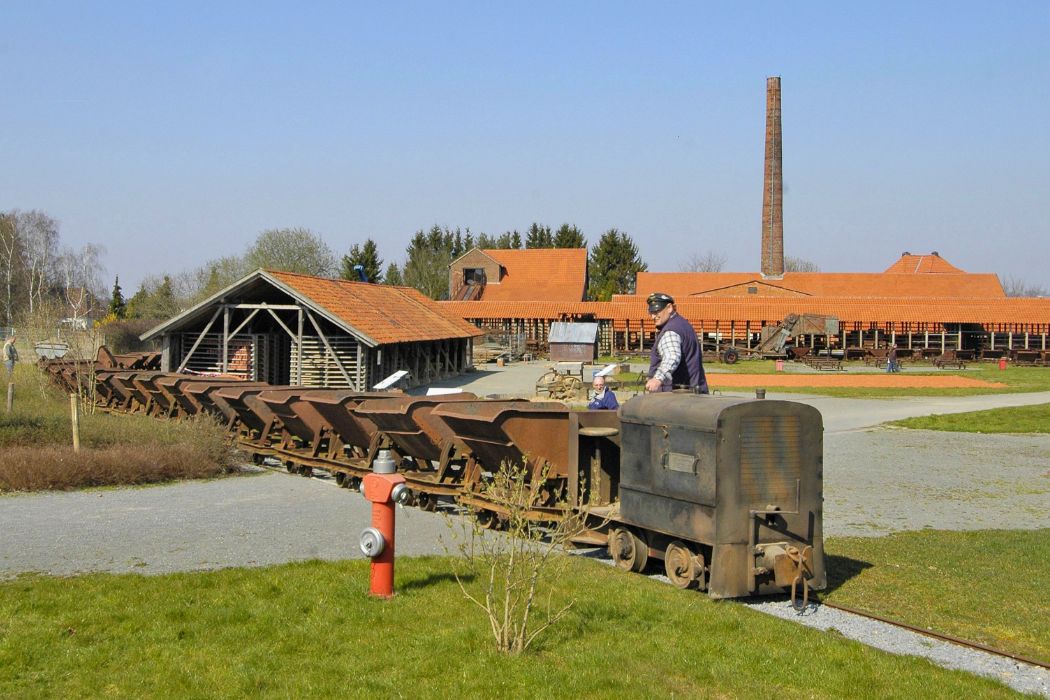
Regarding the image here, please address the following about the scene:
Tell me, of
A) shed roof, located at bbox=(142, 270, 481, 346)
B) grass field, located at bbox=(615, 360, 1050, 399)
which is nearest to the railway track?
shed roof, located at bbox=(142, 270, 481, 346)

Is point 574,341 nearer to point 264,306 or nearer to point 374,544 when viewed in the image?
point 264,306

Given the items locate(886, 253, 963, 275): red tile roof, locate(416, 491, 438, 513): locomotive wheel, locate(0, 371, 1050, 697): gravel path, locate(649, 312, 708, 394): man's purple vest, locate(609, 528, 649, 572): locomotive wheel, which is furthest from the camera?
locate(886, 253, 963, 275): red tile roof

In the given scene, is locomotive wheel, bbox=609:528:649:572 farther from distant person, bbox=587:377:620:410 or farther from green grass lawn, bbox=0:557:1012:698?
distant person, bbox=587:377:620:410

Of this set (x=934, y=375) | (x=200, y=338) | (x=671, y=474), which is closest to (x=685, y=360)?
(x=671, y=474)

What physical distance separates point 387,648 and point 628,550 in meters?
3.09

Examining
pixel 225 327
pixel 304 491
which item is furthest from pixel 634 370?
pixel 304 491

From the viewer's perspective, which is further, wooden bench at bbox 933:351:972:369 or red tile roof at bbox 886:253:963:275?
red tile roof at bbox 886:253:963:275

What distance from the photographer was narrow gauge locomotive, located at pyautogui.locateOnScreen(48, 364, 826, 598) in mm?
7816

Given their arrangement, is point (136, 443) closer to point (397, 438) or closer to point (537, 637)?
point (397, 438)

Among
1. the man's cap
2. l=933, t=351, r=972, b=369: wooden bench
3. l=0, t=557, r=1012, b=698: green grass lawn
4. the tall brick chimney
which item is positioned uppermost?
the tall brick chimney

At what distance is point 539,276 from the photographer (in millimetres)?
82312

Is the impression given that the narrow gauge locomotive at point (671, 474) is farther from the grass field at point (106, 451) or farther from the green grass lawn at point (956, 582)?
the grass field at point (106, 451)

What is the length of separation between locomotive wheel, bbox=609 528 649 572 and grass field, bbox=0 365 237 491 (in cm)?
793

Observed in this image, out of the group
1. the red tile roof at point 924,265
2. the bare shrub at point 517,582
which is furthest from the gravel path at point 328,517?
the red tile roof at point 924,265
